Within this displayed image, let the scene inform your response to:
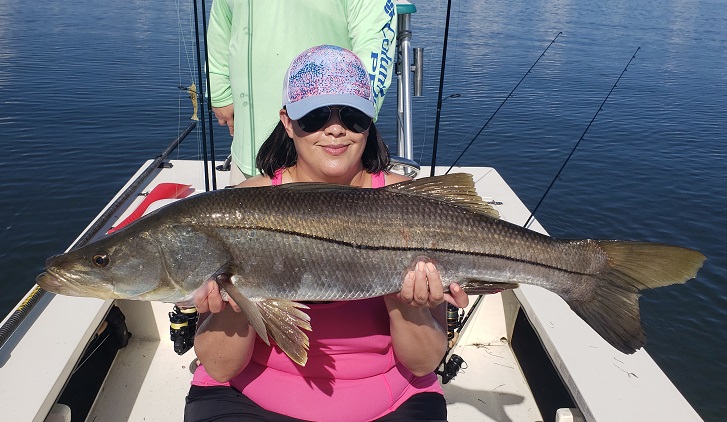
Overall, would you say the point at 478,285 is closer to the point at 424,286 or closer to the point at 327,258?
the point at 424,286

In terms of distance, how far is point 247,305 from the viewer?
2.23 meters

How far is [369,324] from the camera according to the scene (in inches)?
101

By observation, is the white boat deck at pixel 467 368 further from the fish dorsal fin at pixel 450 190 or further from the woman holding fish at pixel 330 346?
the fish dorsal fin at pixel 450 190

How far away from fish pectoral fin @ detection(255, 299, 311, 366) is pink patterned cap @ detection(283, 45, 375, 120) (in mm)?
739

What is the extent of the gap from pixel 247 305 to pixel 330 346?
0.46 meters

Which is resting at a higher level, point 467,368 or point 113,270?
point 113,270

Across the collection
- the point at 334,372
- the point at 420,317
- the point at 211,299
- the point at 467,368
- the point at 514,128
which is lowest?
the point at 514,128

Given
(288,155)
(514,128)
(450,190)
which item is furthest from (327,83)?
(514,128)

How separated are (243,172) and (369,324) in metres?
1.63

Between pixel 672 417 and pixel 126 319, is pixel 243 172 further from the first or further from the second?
Result: pixel 672 417

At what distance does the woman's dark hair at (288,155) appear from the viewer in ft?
9.37

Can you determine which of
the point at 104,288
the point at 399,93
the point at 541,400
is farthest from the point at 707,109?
the point at 104,288

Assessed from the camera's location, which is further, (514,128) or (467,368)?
(514,128)

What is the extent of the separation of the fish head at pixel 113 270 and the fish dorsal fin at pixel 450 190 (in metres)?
0.93
